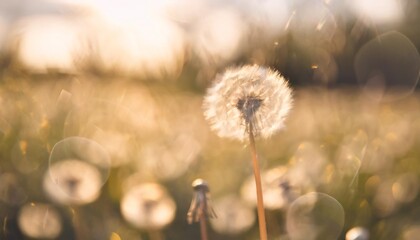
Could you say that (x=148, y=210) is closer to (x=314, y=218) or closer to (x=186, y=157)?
(x=314, y=218)

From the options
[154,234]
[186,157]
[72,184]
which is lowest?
[154,234]

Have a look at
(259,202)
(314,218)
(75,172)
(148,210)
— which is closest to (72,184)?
(75,172)

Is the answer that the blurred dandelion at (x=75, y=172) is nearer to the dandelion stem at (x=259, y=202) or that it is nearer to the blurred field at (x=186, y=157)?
the blurred field at (x=186, y=157)

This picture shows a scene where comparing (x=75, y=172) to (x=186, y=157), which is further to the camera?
(x=186, y=157)

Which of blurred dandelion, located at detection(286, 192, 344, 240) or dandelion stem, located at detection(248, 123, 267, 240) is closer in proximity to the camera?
dandelion stem, located at detection(248, 123, 267, 240)

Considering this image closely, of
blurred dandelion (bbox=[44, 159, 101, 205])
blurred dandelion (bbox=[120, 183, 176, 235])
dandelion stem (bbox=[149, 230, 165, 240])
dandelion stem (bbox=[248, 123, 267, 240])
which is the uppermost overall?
blurred dandelion (bbox=[44, 159, 101, 205])

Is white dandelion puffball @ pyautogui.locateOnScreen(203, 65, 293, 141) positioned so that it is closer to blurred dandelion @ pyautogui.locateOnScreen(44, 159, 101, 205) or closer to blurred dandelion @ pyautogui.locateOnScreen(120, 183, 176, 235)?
blurred dandelion @ pyautogui.locateOnScreen(120, 183, 176, 235)

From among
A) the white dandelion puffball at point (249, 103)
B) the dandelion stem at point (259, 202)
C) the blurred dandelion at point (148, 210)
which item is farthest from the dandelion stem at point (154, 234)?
the dandelion stem at point (259, 202)

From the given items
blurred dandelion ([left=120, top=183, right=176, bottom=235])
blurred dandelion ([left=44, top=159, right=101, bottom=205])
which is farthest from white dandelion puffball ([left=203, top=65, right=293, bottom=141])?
blurred dandelion ([left=44, top=159, right=101, bottom=205])

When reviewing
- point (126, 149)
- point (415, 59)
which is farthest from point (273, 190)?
point (415, 59)
